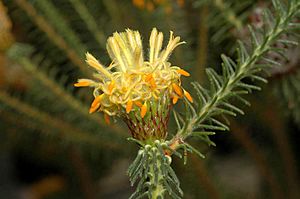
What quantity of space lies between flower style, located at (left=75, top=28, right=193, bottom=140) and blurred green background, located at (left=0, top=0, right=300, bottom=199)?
30cm

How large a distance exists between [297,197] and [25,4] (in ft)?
1.97

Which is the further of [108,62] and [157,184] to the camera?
[108,62]

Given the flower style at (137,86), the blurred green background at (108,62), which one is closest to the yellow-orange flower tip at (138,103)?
the flower style at (137,86)

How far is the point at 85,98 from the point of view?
932 millimetres

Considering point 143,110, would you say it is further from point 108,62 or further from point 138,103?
point 108,62

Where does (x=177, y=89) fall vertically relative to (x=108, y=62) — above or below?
below

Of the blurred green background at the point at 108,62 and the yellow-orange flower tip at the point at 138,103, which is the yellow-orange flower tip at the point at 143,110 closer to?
the yellow-orange flower tip at the point at 138,103

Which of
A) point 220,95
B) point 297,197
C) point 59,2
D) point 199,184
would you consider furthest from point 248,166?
point 220,95

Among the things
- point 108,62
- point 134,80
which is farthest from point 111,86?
point 108,62

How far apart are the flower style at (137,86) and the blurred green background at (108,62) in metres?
0.30

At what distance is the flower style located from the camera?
0.46 metres

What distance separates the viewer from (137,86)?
46 centimetres

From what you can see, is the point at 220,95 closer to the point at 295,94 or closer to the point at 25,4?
the point at 295,94

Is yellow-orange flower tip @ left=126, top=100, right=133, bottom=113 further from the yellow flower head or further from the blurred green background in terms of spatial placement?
the blurred green background
